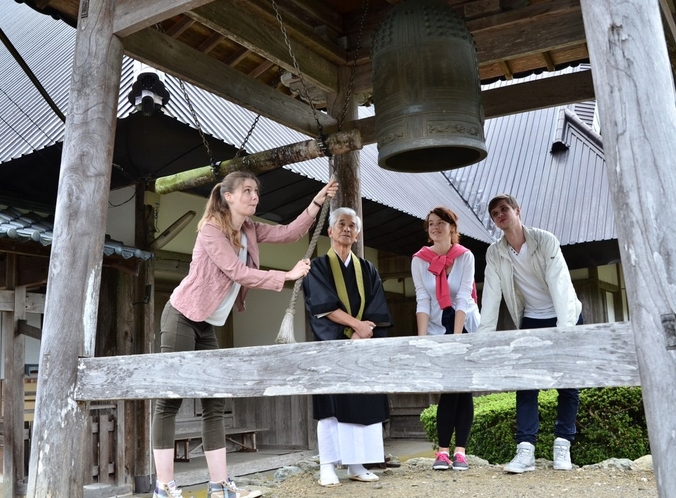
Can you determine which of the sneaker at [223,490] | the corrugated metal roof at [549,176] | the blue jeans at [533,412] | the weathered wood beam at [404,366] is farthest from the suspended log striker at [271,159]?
the corrugated metal roof at [549,176]

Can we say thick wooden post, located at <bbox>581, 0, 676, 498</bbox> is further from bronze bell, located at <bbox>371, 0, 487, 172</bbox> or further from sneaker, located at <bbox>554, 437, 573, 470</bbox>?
sneaker, located at <bbox>554, 437, 573, 470</bbox>

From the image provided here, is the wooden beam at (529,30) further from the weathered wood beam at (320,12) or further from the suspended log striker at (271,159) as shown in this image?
the suspended log striker at (271,159)

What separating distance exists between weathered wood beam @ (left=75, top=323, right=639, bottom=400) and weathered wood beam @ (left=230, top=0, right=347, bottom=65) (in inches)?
85.3

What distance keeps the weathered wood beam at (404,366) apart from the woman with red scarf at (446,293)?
6.11ft

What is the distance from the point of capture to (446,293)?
432 cm

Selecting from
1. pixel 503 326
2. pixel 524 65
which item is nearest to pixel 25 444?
pixel 524 65

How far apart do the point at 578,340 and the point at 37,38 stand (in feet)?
30.5

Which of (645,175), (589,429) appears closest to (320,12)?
(645,175)

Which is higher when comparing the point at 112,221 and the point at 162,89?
the point at 162,89

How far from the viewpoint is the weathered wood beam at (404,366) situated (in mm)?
2123

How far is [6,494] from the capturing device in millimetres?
6039

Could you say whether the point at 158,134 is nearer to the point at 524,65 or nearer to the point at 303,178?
the point at 303,178

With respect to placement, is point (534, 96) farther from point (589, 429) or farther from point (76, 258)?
point (589, 429)

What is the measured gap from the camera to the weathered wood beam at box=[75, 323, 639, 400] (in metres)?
2.12
